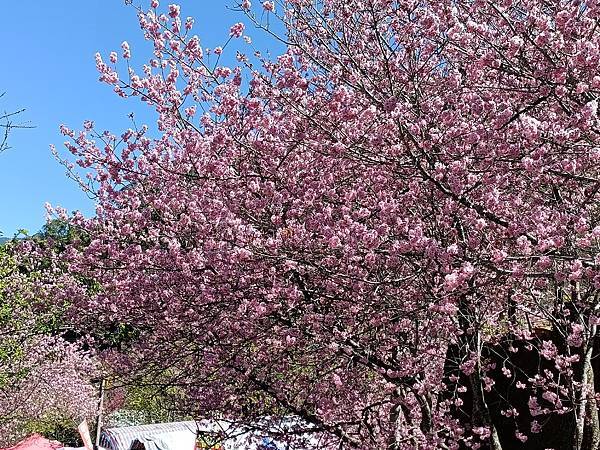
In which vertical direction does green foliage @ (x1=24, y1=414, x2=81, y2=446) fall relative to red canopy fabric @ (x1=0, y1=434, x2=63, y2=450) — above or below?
above

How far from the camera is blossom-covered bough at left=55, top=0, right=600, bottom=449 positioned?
385cm

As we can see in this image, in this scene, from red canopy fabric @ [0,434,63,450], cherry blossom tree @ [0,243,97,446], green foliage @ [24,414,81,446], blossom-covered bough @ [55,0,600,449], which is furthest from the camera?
green foliage @ [24,414,81,446]

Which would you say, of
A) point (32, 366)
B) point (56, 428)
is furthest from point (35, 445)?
point (56, 428)

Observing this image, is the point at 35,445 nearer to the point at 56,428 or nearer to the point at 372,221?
the point at 372,221

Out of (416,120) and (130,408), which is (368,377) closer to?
(416,120)

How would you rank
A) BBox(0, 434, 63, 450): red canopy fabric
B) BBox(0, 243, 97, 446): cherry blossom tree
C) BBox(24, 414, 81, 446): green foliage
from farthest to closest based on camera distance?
BBox(24, 414, 81, 446): green foliage → BBox(0, 243, 97, 446): cherry blossom tree → BBox(0, 434, 63, 450): red canopy fabric

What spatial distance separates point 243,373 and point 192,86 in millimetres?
2760

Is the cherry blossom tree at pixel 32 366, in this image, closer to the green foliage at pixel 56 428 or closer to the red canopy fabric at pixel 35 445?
the green foliage at pixel 56 428

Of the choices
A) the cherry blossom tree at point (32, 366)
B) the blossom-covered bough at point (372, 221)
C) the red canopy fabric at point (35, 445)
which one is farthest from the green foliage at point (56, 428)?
the blossom-covered bough at point (372, 221)

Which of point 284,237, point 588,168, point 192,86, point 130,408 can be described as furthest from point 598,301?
point 130,408

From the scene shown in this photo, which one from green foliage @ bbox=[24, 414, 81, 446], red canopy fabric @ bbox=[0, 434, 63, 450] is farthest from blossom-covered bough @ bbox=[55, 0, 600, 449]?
green foliage @ bbox=[24, 414, 81, 446]

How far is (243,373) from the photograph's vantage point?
241 inches

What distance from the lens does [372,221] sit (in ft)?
16.9

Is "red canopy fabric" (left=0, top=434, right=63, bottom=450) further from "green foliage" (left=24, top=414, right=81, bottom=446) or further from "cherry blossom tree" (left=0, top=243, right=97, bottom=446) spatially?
"green foliage" (left=24, top=414, right=81, bottom=446)
